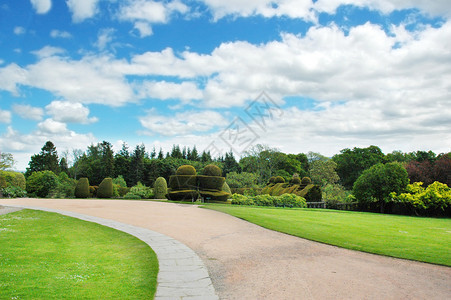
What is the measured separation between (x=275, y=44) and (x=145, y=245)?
40.0 ft

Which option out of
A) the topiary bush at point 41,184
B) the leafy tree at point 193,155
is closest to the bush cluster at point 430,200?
the topiary bush at point 41,184


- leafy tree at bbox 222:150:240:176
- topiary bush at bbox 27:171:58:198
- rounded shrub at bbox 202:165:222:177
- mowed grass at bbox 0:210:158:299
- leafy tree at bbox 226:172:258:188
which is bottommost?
mowed grass at bbox 0:210:158:299

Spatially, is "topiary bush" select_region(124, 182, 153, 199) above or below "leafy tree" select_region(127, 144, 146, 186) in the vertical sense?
below

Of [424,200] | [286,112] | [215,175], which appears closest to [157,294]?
[286,112]

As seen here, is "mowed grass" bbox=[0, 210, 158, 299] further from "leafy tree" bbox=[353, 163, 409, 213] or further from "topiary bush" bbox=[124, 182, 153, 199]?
"topiary bush" bbox=[124, 182, 153, 199]

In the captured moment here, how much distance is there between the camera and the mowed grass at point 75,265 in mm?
3941

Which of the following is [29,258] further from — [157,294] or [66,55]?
[66,55]

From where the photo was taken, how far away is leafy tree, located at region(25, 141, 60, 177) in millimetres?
47375

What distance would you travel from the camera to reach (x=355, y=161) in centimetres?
5309

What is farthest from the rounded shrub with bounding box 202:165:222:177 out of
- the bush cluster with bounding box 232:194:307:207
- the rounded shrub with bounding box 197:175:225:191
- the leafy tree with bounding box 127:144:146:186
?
the leafy tree with bounding box 127:144:146:186

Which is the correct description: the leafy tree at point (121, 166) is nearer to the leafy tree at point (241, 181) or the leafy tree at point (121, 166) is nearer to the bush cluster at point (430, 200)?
the leafy tree at point (241, 181)

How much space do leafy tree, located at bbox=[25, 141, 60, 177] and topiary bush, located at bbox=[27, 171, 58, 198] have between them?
13.1m

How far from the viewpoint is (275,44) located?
15336 millimetres

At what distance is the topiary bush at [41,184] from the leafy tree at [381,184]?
3228 centimetres
